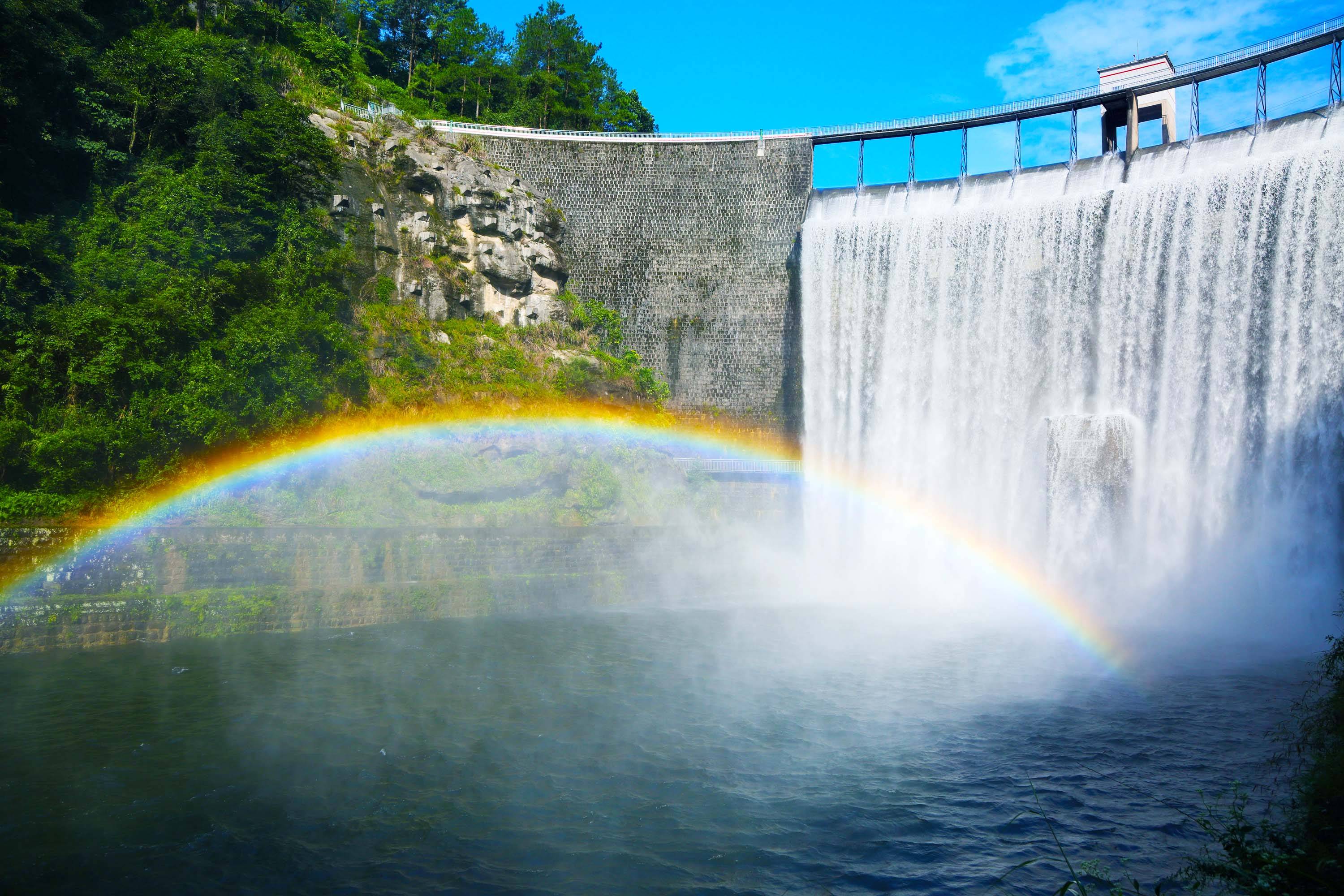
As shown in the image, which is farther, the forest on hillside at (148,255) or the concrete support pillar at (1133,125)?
the concrete support pillar at (1133,125)

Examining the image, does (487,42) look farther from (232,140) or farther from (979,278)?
(979,278)

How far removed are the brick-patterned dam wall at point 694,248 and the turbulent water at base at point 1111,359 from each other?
63.0 inches

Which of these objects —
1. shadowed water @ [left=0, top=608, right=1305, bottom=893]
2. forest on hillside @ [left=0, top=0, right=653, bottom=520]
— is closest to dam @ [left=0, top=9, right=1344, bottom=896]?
shadowed water @ [left=0, top=608, right=1305, bottom=893]

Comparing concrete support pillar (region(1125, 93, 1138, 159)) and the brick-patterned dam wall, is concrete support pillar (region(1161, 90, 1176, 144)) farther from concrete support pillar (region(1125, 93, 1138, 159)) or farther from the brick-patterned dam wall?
the brick-patterned dam wall

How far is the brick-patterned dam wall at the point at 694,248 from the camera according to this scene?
40.9 meters

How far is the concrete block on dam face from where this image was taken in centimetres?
3116

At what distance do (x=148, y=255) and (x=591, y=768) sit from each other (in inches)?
955

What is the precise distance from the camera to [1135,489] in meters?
30.9

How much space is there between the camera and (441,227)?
39.5 m

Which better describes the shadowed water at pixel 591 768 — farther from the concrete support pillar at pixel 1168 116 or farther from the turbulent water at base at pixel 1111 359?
the concrete support pillar at pixel 1168 116

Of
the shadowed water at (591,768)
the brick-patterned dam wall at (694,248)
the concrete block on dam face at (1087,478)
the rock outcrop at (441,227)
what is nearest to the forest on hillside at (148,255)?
the rock outcrop at (441,227)

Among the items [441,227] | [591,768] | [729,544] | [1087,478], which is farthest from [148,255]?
[1087,478]

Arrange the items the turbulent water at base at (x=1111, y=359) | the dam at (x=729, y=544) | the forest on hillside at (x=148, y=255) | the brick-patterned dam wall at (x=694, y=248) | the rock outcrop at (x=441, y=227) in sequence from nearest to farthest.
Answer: the dam at (x=729, y=544) → the forest on hillside at (x=148, y=255) → the turbulent water at base at (x=1111, y=359) → the rock outcrop at (x=441, y=227) → the brick-patterned dam wall at (x=694, y=248)

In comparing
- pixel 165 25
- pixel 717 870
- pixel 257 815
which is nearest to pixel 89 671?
pixel 257 815
